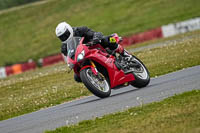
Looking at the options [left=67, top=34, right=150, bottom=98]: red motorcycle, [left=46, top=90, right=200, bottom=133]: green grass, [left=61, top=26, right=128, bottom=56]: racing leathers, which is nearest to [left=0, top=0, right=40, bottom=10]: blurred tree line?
[left=61, top=26, right=128, bottom=56]: racing leathers

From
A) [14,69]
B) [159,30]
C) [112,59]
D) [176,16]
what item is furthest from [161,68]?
[176,16]

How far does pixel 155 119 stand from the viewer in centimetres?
729

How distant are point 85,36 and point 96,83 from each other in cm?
121

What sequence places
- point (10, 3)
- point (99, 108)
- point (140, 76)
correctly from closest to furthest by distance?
point (99, 108), point (140, 76), point (10, 3)

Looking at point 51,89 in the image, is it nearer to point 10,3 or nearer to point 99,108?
point 99,108

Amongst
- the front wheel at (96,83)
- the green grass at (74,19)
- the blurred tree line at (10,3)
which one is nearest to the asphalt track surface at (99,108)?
the front wheel at (96,83)

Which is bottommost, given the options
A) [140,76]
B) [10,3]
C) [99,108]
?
[10,3]

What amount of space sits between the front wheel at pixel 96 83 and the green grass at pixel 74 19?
30032 millimetres

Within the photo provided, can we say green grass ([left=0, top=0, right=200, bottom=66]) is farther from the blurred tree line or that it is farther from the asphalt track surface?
the asphalt track surface

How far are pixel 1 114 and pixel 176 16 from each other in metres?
30.7

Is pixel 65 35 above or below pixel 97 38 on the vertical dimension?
above

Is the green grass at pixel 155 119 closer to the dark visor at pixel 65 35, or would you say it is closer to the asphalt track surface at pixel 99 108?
the asphalt track surface at pixel 99 108

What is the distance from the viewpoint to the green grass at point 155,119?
21.7 ft

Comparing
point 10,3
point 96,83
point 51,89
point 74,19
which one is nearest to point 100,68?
point 96,83
